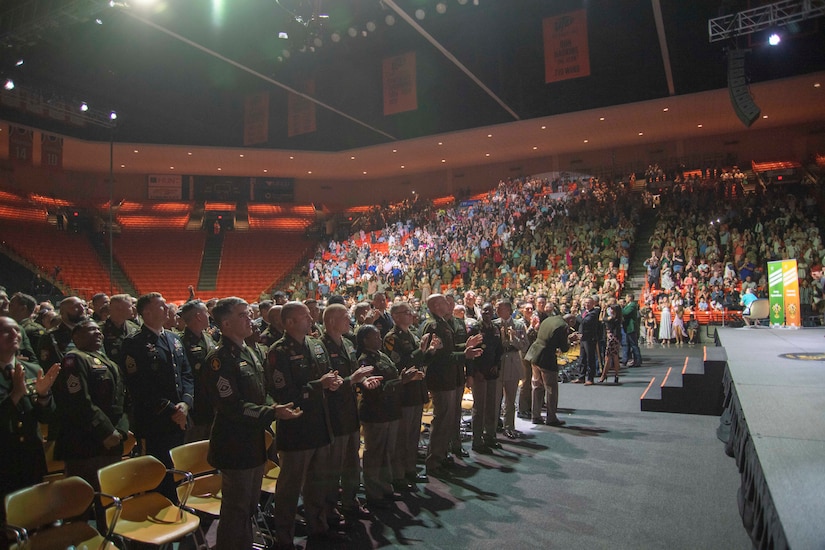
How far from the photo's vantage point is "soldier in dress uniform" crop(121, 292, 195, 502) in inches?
150

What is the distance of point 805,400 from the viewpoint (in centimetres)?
414

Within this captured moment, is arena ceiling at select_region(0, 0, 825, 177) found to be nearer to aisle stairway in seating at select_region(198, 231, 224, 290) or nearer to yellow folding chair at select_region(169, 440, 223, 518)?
aisle stairway in seating at select_region(198, 231, 224, 290)

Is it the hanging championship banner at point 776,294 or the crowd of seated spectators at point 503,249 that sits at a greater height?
the crowd of seated spectators at point 503,249

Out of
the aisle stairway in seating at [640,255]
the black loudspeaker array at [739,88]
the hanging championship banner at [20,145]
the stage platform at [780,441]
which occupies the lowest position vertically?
the stage platform at [780,441]

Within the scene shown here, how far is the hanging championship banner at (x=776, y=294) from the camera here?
1005cm

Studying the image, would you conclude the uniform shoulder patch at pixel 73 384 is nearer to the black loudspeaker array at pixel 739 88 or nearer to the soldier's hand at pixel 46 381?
the soldier's hand at pixel 46 381

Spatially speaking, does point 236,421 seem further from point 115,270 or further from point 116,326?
point 115,270

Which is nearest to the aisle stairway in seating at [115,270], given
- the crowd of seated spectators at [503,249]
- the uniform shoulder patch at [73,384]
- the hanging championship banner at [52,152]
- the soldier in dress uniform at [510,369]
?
the hanging championship banner at [52,152]

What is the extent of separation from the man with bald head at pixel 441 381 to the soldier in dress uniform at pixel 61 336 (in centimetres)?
313

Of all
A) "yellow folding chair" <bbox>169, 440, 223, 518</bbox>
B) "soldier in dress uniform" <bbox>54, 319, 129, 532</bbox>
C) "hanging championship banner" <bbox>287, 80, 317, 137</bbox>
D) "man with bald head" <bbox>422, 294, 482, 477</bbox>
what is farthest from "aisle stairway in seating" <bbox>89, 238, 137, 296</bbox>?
"yellow folding chair" <bbox>169, 440, 223, 518</bbox>

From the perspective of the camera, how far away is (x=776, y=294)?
10609 millimetres

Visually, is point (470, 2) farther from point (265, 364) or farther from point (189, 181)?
point (189, 181)

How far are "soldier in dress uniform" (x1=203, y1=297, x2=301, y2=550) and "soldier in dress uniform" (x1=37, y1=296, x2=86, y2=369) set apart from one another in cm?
210

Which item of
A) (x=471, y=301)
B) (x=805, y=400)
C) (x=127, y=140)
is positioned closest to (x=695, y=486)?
(x=805, y=400)
